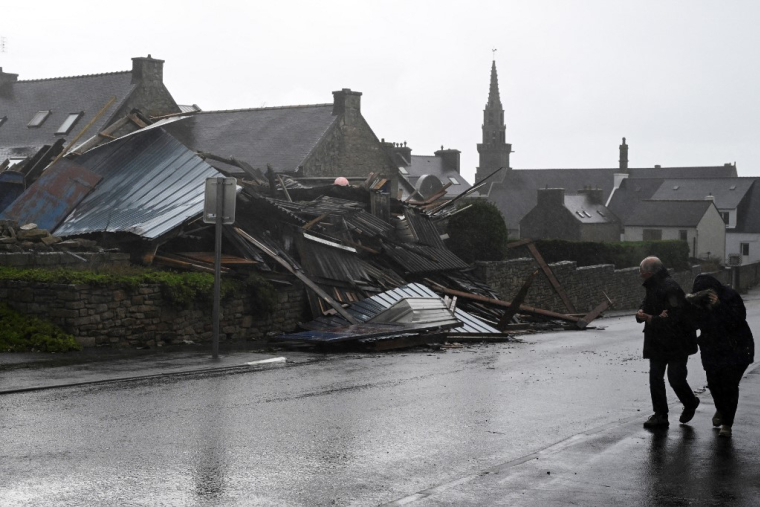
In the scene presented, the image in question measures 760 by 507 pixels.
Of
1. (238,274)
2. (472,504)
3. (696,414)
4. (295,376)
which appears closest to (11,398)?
A: (295,376)

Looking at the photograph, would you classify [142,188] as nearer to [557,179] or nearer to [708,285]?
[708,285]

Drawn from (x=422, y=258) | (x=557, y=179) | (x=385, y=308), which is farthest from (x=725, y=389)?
(x=557, y=179)

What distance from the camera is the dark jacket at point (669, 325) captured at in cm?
993

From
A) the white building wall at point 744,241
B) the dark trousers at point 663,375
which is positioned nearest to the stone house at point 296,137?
the dark trousers at point 663,375

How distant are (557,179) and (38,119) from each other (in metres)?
79.1

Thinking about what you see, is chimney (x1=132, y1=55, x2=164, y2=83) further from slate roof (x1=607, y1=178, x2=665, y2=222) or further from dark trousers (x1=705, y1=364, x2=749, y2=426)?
slate roof (x1=607, y1=178, x2=665, y2=222)

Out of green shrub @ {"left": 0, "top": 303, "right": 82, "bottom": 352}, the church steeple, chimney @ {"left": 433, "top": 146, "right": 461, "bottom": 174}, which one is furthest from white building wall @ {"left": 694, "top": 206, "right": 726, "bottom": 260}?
the church steeple

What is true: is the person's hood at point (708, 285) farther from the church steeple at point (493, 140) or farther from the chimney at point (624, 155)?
the church steeple at point (493, 140)

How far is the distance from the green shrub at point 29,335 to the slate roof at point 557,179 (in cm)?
7864

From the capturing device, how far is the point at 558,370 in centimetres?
1564

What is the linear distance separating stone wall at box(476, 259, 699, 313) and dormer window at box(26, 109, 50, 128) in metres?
24.3

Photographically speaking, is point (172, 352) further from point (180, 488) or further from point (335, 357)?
point (180, 488)

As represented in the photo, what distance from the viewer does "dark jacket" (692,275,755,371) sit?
9.70 meters

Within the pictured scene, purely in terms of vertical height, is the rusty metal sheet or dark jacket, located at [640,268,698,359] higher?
the rusty metal sheet
